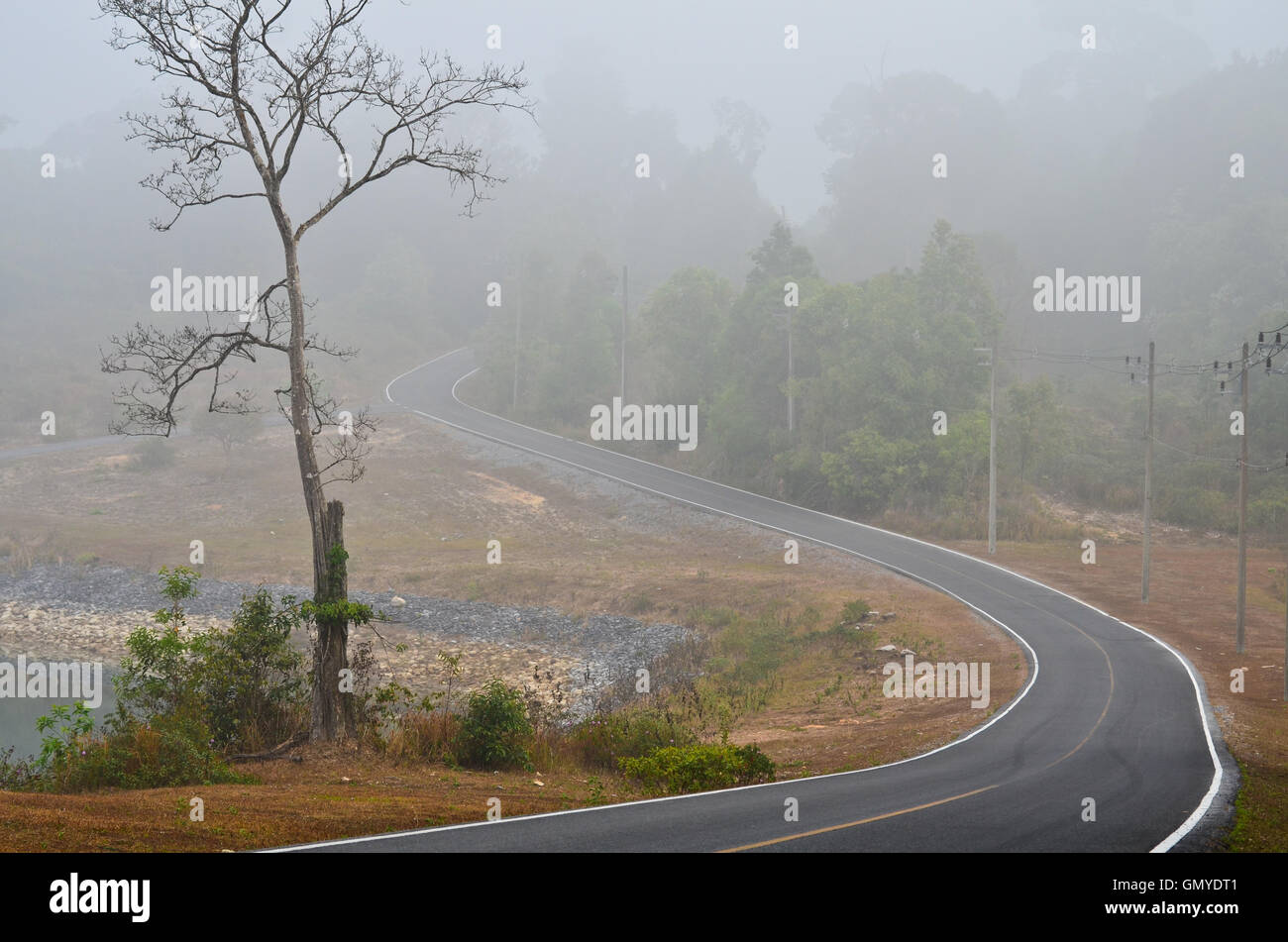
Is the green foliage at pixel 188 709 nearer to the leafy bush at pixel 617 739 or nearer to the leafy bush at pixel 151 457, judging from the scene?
the leafy bush at pixel 617 739

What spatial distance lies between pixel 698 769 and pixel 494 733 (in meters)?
3.60

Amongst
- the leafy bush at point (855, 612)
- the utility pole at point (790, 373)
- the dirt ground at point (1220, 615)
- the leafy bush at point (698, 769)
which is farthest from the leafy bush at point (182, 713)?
the utility pole at point (790, 373)

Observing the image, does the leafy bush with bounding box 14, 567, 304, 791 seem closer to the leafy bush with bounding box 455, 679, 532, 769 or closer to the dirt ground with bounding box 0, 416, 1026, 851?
the dirt ground with bounding box 0, 416, 1026, 851

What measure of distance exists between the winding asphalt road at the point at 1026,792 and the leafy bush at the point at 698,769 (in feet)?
2.02

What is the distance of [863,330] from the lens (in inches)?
1950

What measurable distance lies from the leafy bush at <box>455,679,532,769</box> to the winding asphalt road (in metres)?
3.48

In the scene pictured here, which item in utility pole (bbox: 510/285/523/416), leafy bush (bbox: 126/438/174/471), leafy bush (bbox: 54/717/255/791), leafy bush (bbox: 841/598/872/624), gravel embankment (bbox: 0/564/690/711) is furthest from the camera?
utility pole (bbox: 510/285/523/416)

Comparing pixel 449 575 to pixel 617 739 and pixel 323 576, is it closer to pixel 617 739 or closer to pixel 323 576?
pixel 617 739

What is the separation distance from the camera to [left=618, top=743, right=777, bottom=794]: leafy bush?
14398 mm

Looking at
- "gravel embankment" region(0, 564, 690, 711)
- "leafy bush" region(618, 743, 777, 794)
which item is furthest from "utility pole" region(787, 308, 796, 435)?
"leafy bush" region(618, 743, 777, 794)

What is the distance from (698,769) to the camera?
14.6 m

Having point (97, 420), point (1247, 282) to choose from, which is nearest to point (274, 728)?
point (97, 420)

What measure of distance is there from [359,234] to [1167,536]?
8823 cm

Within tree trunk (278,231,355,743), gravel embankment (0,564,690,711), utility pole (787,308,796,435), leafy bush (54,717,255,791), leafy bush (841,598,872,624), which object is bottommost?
gravel embankment (0,564,690,711)
